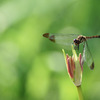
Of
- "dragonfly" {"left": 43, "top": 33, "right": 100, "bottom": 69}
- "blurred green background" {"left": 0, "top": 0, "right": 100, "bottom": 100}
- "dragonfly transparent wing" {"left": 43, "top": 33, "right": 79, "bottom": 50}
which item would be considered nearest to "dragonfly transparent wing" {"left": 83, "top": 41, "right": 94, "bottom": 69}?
"dragonfly" {"left": 43, "top": 33, "right": 100, "bottom": 69}

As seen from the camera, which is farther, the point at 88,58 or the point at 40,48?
the point at 40,48

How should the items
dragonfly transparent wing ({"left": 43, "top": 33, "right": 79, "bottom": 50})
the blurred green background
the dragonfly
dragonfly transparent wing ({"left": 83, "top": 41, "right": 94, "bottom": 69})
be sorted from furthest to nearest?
the blurred green background < dragonfly transparent wing ({"left": 43, "top": 33, "right": 79, "bottom": 50}) < the dragonfly < dragonfly transparent wing ({"left": 83, "top": 41, "right": 94, "bottom": 69})

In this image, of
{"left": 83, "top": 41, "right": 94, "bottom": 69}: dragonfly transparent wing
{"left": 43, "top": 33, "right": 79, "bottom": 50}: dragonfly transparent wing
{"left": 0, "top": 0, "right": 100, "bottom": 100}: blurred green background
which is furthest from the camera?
{"left": 0, "top": 0, "right": 100, "bottom": 100}: blurred green background

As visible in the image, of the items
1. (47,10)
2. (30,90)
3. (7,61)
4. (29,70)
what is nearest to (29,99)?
(30,90)

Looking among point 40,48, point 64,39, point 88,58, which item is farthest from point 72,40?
point 40,48

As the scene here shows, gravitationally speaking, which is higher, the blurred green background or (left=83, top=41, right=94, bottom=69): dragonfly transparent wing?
the blurred green background

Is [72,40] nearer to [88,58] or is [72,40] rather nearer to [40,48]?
[88,58]

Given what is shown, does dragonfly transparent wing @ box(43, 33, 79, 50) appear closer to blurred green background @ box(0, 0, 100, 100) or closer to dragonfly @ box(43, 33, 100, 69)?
dragonfly @ box(43, 33, 100, 69)

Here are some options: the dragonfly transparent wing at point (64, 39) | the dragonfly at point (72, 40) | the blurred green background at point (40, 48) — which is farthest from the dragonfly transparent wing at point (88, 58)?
the blurred green background at point (40, 48)

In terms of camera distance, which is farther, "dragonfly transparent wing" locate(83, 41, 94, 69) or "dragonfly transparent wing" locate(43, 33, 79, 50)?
"dragonfly transparent wing" locate(43, 33, 79, 50)
